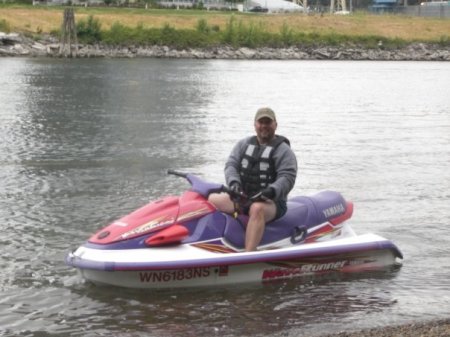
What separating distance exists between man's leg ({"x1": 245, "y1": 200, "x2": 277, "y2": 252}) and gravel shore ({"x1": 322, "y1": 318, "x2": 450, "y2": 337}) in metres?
1.69

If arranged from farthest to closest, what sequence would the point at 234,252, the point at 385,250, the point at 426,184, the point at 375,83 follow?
the point at 375,83, the point at 426,184, the point at 385,250, the point at 234,252

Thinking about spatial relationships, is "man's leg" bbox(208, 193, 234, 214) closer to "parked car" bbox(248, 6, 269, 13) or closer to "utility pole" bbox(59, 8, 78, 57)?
"utility pole" bbox(59, 8, 78, 57)

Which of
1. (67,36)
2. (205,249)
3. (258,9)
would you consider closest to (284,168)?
(205,249)

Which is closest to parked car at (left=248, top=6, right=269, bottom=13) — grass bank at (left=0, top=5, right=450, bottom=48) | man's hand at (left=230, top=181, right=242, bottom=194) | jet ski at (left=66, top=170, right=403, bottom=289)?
grass bank at (left=0, top=5, right=450, bottom=48)

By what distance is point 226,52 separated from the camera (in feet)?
237

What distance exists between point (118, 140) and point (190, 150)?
2.37 metres

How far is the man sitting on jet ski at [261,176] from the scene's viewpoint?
846cm

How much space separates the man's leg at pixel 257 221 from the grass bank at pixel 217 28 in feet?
205

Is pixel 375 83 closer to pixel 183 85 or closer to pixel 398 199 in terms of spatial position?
pixel 183 85

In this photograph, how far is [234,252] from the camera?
28.0 ft

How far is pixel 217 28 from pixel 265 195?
230 feet

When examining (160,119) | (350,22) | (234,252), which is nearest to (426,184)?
(234,252)

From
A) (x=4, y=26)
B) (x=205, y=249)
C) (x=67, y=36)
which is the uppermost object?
(x=4, y=26)

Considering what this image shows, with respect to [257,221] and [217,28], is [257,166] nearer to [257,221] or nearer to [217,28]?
[257,221]
